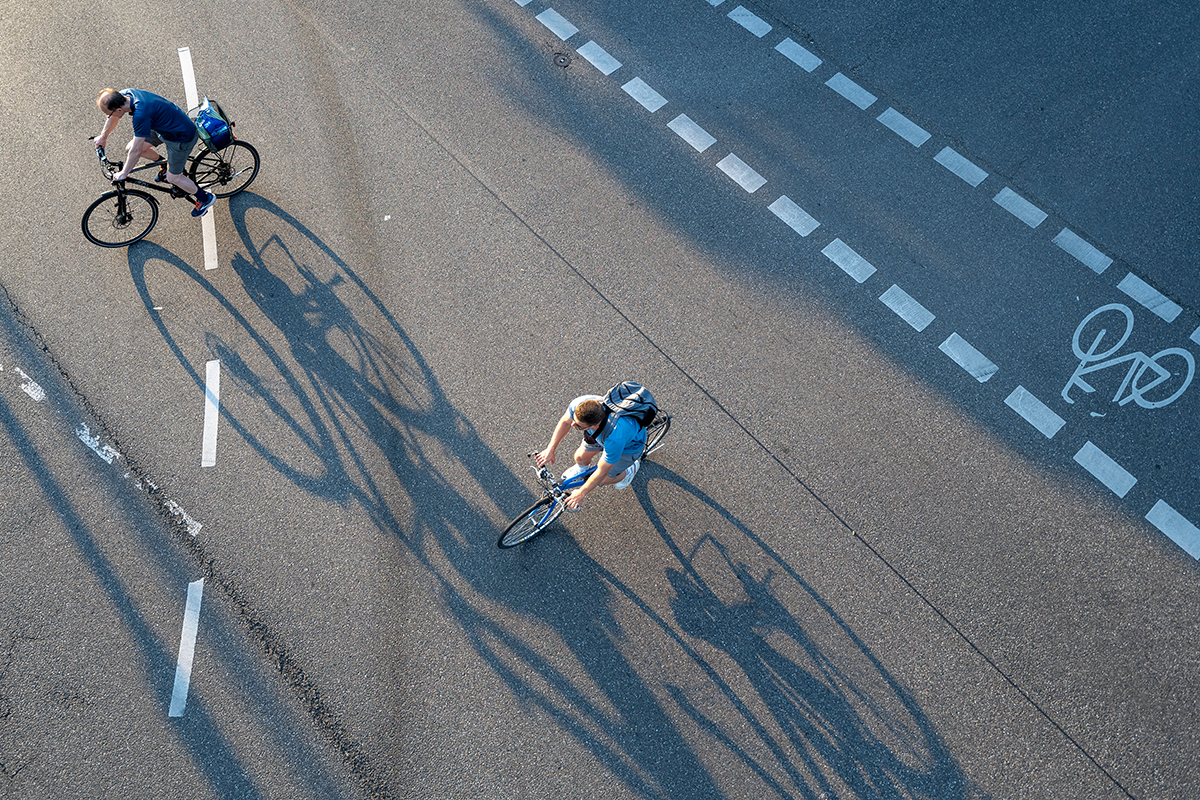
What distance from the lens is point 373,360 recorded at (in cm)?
727

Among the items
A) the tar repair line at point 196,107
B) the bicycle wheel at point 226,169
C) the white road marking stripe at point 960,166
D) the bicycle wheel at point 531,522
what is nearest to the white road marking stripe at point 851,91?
the white road marking stripe at point 960,166

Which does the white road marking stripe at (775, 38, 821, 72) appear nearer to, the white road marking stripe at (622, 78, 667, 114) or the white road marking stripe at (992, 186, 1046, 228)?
the white road marking stripe at (622, 78, 667, 114)

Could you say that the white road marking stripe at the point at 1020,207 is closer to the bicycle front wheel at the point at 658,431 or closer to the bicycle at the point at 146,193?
the bicycle front wheel at the point at 658,431

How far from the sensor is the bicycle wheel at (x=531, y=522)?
6.05 metres

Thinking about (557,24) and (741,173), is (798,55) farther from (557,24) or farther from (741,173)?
(557,24)

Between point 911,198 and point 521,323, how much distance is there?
4.45 m

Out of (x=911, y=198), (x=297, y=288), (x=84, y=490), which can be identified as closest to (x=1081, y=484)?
(x=911, y=198)

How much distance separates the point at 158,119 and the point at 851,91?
7.48 meters

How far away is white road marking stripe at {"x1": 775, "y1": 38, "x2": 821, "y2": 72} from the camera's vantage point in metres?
8.78

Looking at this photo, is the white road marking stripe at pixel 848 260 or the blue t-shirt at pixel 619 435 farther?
the white road marking stripe at pixel 848 260

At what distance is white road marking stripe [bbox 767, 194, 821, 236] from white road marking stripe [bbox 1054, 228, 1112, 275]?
2.54m

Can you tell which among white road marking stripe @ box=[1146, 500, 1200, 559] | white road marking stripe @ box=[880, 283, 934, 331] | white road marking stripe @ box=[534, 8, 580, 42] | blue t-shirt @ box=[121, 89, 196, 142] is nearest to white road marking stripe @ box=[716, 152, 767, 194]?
white road marking stripe @ box=[880, 283, 934, 331]

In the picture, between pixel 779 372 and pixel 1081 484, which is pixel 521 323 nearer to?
pixel 779 372

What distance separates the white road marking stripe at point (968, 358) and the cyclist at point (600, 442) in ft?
11.4
